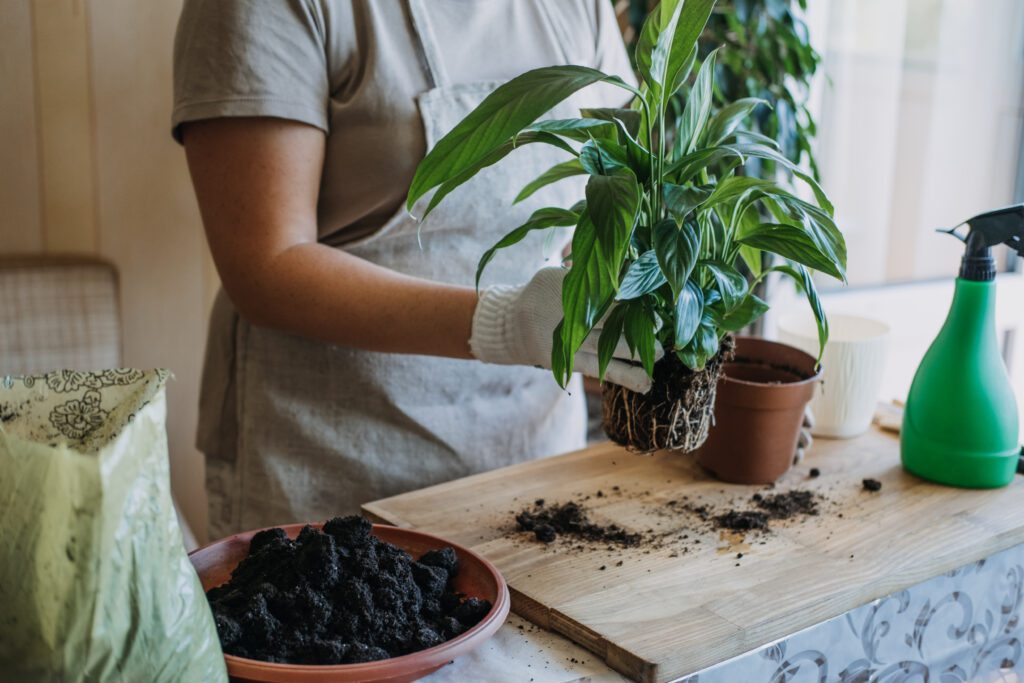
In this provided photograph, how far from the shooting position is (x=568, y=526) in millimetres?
1118

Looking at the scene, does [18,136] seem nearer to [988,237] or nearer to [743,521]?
[743,521]

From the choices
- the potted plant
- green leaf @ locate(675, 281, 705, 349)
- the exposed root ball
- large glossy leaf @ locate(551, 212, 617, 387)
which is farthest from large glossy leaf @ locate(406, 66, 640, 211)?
the exposed root ball

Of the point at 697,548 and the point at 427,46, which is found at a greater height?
the point at 427,46

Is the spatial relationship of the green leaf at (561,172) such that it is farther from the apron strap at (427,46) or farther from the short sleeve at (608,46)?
the short sleeve at (608,46)

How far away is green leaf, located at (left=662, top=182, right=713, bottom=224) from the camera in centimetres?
89

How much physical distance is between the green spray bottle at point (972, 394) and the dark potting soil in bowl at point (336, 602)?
0.70 metres

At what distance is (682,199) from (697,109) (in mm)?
190

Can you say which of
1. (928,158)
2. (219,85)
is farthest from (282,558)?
(928,158)

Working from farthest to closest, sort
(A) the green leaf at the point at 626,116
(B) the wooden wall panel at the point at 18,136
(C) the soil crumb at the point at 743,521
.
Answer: (B) the wooden wall panel at the point at 18,136 → (C) the soil crumb at the point at 743,521 → (A) the green leaf at the point at 626,116

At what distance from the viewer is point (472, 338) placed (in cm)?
120

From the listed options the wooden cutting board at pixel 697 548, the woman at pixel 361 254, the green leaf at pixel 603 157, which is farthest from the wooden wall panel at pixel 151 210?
the green leaf at pixel 603 157

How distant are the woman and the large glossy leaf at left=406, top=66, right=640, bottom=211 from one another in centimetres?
26

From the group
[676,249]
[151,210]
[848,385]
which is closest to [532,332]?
[676,249]

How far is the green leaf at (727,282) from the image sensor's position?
1008 millimetres
